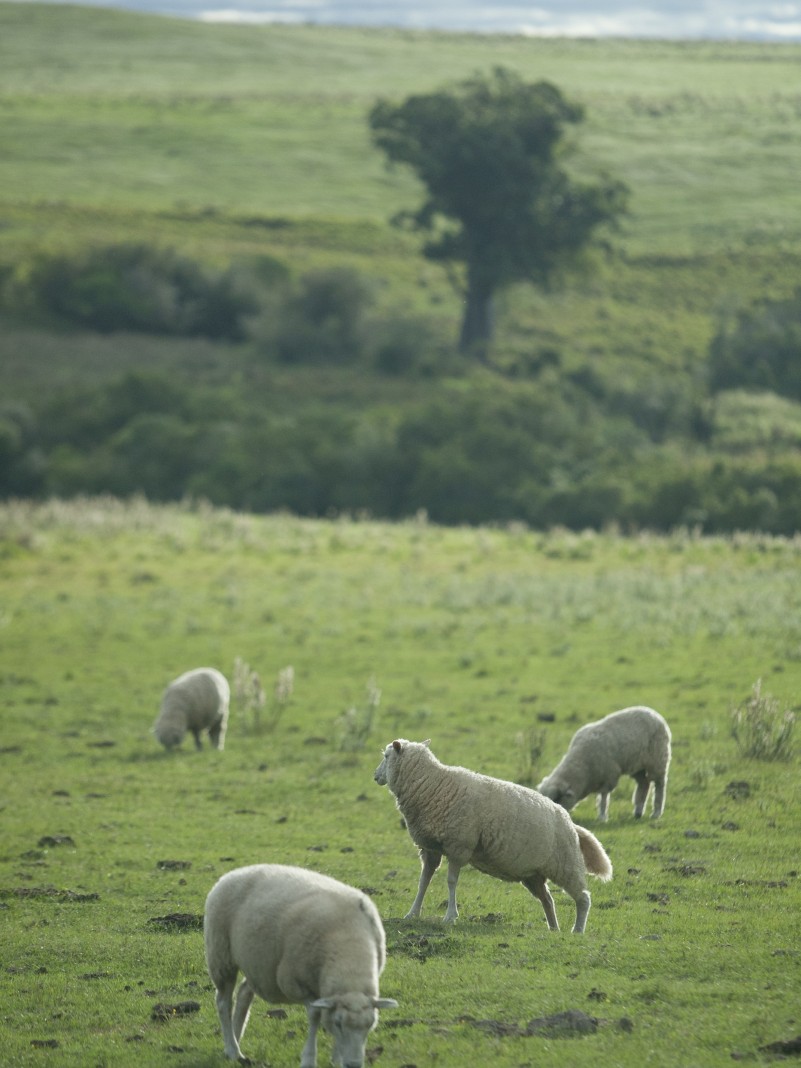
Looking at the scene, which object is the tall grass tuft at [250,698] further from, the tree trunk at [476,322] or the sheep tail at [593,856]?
the tree trunk at [476,322]

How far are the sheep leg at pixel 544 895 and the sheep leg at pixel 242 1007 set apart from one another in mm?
3208

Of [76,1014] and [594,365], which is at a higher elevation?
[76,1014]

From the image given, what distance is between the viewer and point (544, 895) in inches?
480

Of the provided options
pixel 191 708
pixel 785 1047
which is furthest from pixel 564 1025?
pixel 191 708

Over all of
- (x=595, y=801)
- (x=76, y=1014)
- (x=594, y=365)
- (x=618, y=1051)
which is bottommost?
(x=594, y=365)

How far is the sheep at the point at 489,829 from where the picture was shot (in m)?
11.8

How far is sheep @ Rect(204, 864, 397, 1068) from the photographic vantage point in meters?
8.52

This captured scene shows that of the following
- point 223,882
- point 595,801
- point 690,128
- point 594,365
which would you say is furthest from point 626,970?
point 690,128

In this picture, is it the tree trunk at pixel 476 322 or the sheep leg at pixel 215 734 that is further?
the tree trunk at pixel 476 322

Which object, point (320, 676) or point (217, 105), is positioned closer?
point (320, 676)

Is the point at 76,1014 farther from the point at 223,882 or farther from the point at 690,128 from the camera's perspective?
the point at 690,128

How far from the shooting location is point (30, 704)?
25.2 meters

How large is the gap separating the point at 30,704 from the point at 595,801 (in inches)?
470

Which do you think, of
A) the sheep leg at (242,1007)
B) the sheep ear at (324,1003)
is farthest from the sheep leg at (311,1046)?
the sheep leg at (242,1007)
